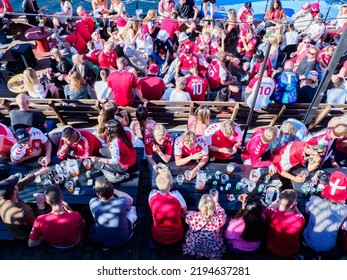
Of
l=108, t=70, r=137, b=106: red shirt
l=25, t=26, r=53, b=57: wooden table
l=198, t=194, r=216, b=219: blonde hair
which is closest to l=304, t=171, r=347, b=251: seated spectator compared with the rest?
l=198, t=194, r=216, b=219: blonde hair

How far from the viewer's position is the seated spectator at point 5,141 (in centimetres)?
450

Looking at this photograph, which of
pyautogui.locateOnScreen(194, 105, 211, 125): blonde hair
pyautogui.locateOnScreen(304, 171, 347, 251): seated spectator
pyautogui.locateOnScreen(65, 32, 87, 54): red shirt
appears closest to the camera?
pyautogui.locateOnScreen(304, 171, 347, 251): seated spectator

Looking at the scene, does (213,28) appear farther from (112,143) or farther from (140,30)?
(112,143)

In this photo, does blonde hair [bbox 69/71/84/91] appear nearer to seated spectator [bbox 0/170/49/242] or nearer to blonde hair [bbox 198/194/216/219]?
seated spectator [bbox 0/170/49/242]

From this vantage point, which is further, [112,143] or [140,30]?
[140,30]

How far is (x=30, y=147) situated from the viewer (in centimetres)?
437

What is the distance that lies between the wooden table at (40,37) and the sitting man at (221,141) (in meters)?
5.38

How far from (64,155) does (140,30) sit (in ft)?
13.0

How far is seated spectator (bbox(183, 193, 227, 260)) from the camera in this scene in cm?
351

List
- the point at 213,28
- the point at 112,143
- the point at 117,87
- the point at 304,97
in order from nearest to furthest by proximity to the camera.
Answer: the point at 112,143 → the point at 117,87 → the point at 304,97 → the point at 213,28

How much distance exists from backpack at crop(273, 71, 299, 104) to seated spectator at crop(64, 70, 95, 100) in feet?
11.5

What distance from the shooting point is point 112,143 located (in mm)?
4141

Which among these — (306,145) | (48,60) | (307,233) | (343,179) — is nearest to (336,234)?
(307,233)

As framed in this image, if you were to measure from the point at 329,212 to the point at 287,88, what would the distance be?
2.75 m
